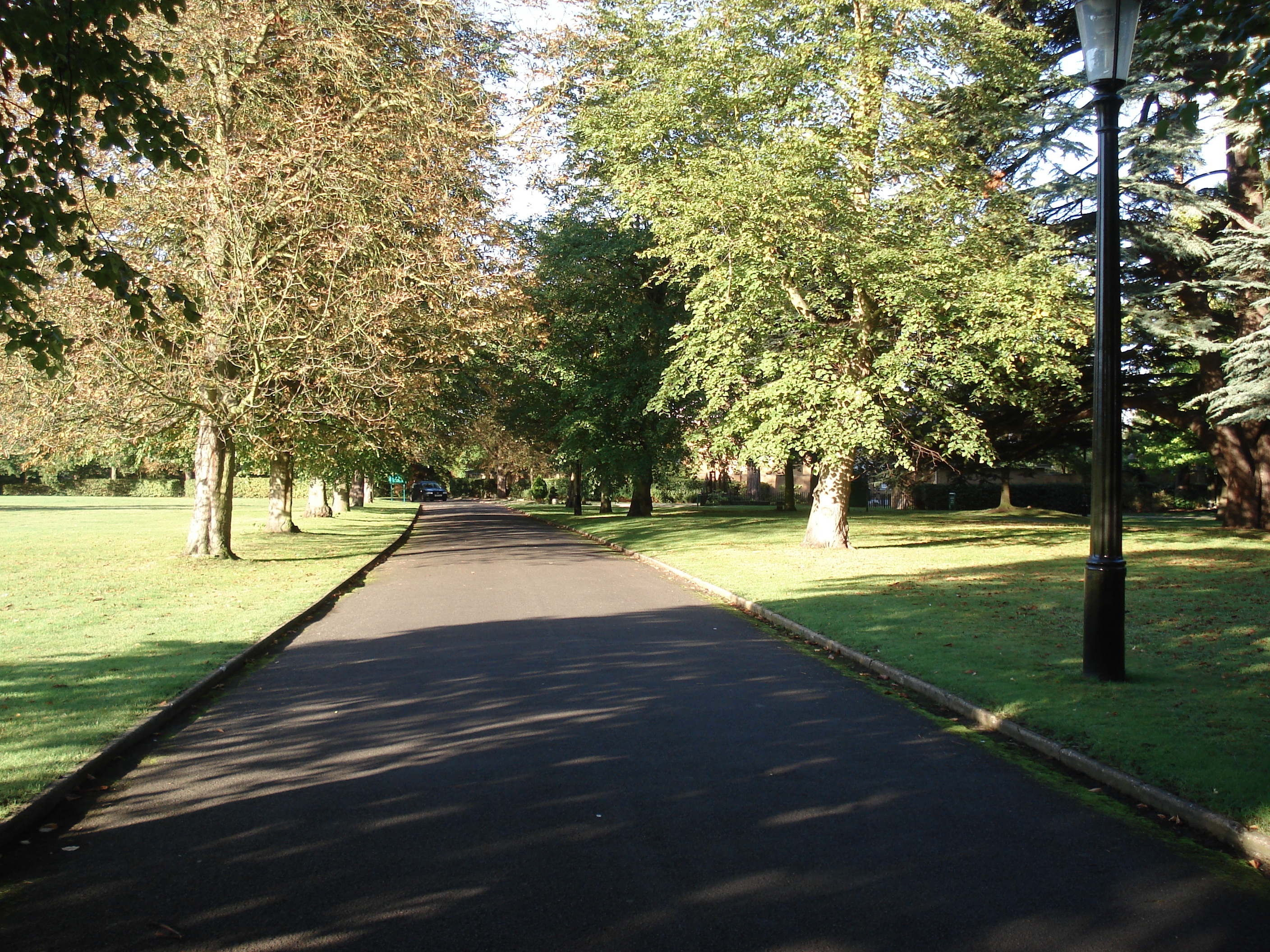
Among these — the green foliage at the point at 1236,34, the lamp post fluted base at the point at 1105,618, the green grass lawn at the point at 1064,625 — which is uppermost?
the green foliage at the point at 1236,34

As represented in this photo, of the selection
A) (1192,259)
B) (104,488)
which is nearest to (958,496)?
(1192,259)

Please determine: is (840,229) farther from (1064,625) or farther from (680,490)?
(680,490)

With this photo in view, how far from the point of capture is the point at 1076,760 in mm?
6082

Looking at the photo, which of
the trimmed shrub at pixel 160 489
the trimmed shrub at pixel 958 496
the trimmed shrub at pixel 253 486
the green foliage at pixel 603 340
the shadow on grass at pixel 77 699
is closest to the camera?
the shadow on grass at pixel 77 699

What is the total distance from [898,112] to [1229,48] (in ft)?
26.0

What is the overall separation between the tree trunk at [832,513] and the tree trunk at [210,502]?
13124 millimetres

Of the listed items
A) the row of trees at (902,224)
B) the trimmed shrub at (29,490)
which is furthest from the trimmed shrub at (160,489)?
the row of trees at (902,224)

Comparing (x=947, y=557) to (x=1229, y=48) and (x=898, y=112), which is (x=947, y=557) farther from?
(x=1229, y=48)

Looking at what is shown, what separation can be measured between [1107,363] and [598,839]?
5948 millimetres

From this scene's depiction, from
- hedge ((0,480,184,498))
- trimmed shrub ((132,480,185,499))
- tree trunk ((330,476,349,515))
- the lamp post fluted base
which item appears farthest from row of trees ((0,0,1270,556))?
hedge ((0,480,184,498))

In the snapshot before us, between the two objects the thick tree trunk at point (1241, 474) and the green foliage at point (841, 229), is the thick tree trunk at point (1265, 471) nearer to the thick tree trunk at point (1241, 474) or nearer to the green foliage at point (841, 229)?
the thick tree trunk at point (1241, 474)

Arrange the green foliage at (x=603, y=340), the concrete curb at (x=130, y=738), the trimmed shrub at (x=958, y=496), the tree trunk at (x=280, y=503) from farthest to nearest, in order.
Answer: the trimmed shrub at (x=958, y=496), the green foliage at (x=603, y=340), the tree trunk at (x=280, y=503), the concrete curb at (x=130, y=738)

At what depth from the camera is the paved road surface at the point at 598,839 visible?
3.85 meters

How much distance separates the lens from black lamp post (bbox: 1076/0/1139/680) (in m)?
7.89
